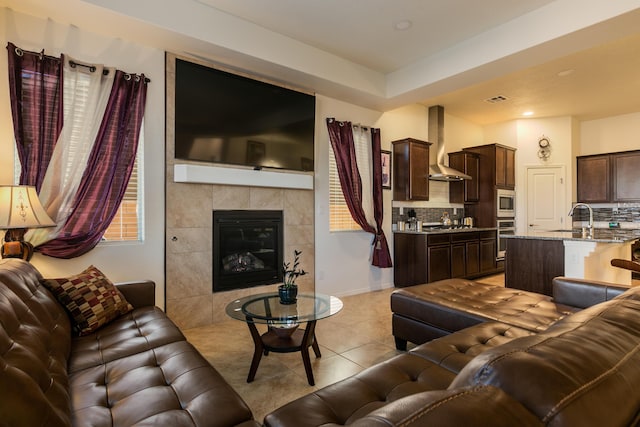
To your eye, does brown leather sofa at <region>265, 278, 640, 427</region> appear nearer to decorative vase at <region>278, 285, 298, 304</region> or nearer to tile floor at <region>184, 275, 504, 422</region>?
tile floor at <region>184, 275, 504, 422</region>

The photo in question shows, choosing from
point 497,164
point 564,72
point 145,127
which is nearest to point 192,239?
point 145,127

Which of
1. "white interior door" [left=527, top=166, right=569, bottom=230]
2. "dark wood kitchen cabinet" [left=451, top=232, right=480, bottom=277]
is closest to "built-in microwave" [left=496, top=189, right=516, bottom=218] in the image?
"white interior door" [left=527, top=166, right=569, bottom=230]

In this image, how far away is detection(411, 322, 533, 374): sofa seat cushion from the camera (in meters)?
1.65

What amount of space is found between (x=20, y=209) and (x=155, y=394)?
1.93m

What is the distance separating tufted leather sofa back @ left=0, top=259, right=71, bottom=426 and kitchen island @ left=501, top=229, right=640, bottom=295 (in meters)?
4.44

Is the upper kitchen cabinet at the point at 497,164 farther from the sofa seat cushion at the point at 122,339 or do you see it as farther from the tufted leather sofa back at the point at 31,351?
the tufted leather sofa back at the point at 31,351

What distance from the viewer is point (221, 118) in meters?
3.69

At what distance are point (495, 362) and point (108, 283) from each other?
2546 mm

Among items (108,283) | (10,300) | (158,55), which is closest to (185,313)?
(108,283)

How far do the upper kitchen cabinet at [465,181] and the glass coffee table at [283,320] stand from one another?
188 inches

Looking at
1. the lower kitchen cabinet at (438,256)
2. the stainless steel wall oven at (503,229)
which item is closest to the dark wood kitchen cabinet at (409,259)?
the lower kitchen cabinet at (438,256)

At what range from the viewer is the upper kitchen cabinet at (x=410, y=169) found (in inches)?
212

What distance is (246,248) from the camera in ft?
13.0

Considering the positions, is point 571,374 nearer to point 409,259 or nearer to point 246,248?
point 246,248
